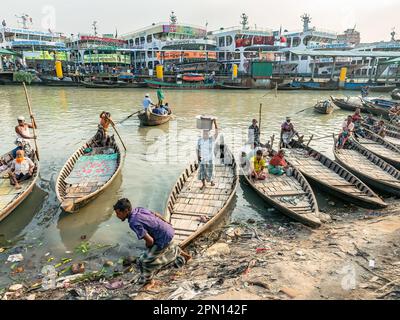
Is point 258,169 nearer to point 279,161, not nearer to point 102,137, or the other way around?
point 279,161

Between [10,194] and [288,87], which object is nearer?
[10,194]

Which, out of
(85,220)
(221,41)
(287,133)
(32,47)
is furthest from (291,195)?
(32,47)

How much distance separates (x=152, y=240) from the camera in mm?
4543

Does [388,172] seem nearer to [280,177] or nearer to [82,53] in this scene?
[280,177]

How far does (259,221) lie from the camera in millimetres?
7910

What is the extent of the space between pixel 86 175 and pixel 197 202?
14.4ft

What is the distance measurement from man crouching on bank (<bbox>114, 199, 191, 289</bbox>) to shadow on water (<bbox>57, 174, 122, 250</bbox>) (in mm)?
2916

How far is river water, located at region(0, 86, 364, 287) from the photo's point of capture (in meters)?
7.16

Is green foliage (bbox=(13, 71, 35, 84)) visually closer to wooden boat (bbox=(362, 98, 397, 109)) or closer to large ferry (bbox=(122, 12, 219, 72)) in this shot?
large ferry (bbox=(122, 12, 219, 72))

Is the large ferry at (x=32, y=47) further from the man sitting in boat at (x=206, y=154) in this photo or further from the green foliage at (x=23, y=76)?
the man sitting in boat at (x=206, y=154)

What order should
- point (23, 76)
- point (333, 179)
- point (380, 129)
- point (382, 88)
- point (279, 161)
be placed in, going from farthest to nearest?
point (23, 76)
point (382, 88)
point (380, 129)
point (279, 161)
point (333, 179)

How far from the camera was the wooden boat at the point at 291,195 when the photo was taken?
720 centimetres
